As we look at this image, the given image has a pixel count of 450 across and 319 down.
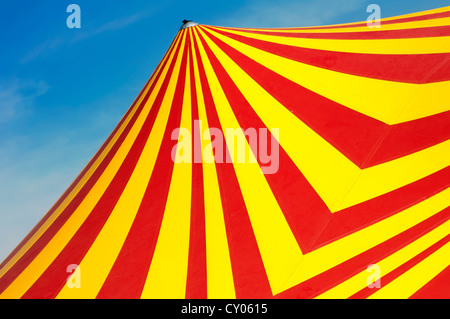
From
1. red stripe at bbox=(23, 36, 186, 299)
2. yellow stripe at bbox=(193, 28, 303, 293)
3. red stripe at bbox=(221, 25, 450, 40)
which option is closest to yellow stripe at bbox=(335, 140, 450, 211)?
yellow stripe at bbox=(193, 28, 303, 293)

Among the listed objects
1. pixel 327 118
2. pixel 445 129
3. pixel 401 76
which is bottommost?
pixel 445 129

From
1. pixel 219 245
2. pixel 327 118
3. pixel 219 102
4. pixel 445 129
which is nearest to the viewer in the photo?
pixel 219 245

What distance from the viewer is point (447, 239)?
2.82 metres

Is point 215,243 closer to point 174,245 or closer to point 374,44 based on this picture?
point 174,245

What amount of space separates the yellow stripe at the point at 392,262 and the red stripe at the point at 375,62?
4.45ft

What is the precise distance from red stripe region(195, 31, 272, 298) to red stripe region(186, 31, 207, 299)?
187 millimetres

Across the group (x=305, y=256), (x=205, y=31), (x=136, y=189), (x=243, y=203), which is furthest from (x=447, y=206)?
(x=205, y=31)

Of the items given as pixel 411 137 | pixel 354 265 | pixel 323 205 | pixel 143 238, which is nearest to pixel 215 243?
pixel 143 238

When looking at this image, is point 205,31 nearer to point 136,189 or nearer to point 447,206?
point 136,189

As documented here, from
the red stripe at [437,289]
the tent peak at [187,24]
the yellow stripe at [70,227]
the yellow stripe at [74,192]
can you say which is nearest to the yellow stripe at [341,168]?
the red stripe at [437,289]

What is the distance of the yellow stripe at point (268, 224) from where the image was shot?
9.40 feet

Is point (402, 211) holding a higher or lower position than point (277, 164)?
lower

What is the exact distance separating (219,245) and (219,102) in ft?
5.20

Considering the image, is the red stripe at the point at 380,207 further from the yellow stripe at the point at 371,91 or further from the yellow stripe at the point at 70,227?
the yellow stripe at the point at 70,227
